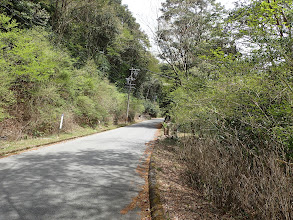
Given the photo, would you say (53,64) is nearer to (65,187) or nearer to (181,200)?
(65,187)

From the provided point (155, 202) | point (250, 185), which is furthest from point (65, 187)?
point (250, 185)

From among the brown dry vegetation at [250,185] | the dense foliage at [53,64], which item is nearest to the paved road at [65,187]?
the brown dry vegetation at [250,185]

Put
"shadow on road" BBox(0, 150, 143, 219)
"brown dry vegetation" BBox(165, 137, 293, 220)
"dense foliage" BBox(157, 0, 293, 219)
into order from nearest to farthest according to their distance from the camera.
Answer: "brown dry vegetation" BBox(165, 137, 293, 220) → "dense foliage" BBox(157, 0, 293, 219) → "shadow on road" BBox(0, 150, 143, 219)

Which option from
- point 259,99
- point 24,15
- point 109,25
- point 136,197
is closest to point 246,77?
point 259,99

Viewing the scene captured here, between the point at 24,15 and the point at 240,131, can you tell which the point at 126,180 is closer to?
the point at 240,131

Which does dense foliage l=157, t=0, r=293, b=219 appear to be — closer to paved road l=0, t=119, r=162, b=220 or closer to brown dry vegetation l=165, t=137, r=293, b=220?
brown dry vegetation l=165, t=137, r=293, b=220

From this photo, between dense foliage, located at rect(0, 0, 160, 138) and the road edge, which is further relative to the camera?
dense foliage, located at rect(0, 0, 160, 138)

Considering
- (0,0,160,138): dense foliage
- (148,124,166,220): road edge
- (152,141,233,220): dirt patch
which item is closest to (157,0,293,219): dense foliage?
(152,141,233,220): dirt patch

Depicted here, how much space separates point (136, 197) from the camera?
3.46 metres

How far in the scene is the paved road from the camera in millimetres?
2711

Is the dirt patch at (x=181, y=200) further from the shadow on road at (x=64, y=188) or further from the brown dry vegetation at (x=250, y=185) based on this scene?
the shadow on road at (x=64, y=188)

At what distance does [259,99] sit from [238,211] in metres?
2.14

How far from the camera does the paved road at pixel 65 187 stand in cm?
271

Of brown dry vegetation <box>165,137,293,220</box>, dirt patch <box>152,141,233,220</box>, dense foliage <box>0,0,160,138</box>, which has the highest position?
dense foliage <box>0,0,160,138</box>
